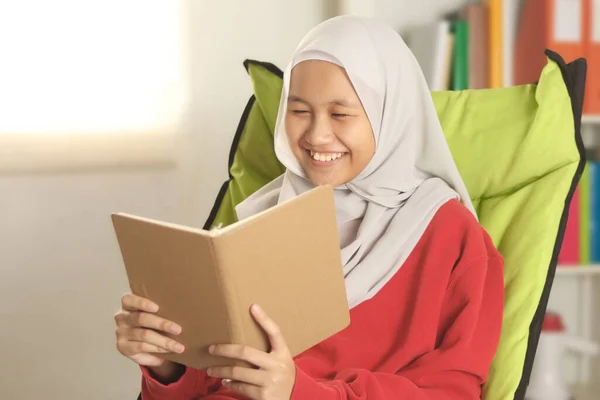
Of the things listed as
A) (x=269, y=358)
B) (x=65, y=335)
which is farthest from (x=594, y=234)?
(x=65, y=335)

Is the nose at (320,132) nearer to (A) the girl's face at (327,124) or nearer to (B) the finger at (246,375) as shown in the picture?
(A) the girl's face at (327,124)

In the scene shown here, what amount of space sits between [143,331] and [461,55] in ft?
4.47

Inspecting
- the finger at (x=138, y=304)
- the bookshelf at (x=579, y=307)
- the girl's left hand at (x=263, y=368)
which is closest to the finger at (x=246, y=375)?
the girl's left hand at (x=263, y=368)

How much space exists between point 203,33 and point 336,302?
4.62ft

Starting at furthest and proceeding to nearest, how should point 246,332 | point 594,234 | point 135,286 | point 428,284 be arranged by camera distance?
1. point 594,234
2. point 428,284
3. point 135,286
4. point 246,332

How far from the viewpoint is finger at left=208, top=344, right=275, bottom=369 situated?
84 cm

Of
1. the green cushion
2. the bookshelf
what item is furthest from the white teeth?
the bookshelf

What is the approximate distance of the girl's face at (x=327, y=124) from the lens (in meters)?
1.10

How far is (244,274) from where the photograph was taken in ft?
2.67

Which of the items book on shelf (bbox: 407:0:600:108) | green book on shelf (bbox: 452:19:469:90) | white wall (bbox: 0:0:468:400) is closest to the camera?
book on shelf (bbox: 407:0:600:108)

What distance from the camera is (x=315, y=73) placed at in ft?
3.62

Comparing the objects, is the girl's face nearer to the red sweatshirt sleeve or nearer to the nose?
the nose

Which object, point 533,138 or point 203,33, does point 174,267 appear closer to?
point 533,138

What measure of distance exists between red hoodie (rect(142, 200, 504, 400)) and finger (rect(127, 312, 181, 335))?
0.38ft
